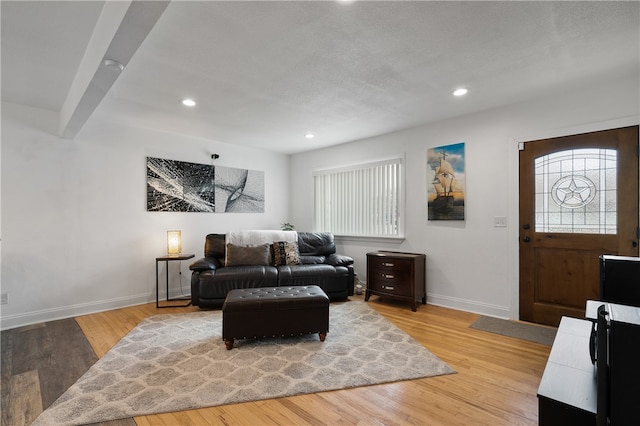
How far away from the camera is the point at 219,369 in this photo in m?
2.32

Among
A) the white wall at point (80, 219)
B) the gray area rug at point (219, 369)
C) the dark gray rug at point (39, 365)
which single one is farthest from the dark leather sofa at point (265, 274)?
the dark gray rug at point (39, 365)

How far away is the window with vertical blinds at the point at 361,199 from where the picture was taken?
462 cm

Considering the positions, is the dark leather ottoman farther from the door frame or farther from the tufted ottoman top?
the door frame

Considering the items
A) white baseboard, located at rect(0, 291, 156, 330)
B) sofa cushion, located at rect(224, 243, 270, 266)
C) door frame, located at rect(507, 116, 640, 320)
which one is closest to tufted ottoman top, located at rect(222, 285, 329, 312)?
sofa cushion, located at rect(224, 243, 270, 266)

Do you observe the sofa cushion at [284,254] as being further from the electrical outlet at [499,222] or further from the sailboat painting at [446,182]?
the electrical outlet at [499,222]

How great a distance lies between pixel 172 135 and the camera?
14.8 feet

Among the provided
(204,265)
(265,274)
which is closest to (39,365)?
(204,265)

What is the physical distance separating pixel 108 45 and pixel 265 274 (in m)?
2.88

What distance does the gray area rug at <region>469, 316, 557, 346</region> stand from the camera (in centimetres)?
291

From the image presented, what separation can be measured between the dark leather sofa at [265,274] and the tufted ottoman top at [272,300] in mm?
908

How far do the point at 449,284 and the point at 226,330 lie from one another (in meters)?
2.92

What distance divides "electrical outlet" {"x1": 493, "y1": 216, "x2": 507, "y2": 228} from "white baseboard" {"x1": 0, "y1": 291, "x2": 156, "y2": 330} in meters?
4.78

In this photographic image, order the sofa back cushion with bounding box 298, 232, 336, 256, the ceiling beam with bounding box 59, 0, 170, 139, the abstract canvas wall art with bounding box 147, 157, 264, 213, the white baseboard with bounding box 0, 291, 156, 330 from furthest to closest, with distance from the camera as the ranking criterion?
the sofa back cushion with bounding box 298, 232, 336, 256, the abstract canvas wall art with bounding box 147, 157, 264, 213, the white baseboard with bounding box 0, 291, 156, 330, the ceiling beam with bounding box 59, 0, 170, 139

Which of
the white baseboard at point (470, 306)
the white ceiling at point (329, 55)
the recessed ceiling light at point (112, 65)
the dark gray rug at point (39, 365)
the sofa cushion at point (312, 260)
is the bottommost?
the dark gray rug at point (39, 365)
